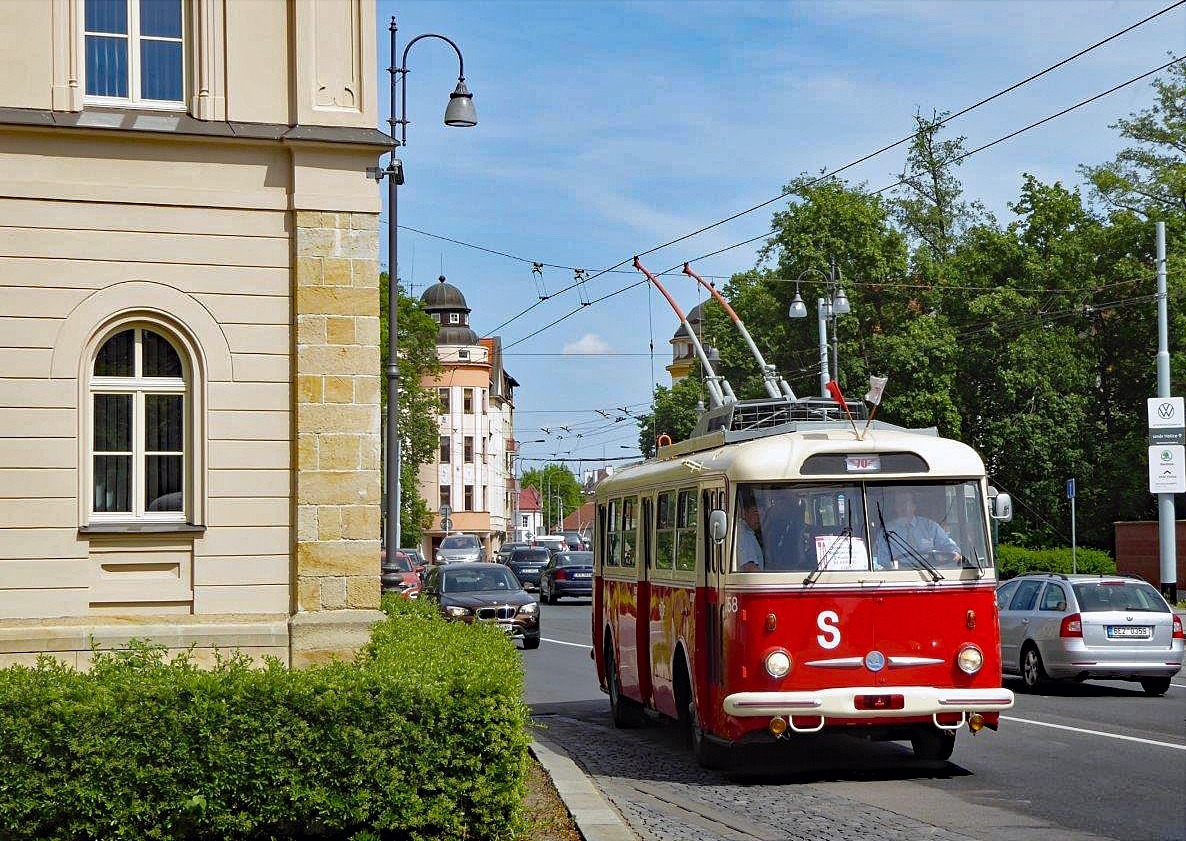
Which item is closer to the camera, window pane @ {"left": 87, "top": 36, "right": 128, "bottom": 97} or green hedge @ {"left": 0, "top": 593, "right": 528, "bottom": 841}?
green hedge @ {"left": 0, "top": 593, "right": 528, "bottom": 841}

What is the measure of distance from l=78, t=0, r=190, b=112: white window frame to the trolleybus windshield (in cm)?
560

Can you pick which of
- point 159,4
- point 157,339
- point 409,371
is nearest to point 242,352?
point 157,339

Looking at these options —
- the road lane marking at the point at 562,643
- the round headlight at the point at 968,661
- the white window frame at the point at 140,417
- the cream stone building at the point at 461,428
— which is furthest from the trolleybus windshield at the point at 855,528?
the cream stone building at the point at 461,428

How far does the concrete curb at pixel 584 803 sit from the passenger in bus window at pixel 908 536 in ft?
9.73

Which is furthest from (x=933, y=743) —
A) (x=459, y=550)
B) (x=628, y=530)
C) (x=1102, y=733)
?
(x=459, y=550)

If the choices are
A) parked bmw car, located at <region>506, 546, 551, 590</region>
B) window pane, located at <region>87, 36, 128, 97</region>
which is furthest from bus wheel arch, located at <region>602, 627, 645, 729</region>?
parked bmw car, located at <region>506, 546, 551, 590</region>

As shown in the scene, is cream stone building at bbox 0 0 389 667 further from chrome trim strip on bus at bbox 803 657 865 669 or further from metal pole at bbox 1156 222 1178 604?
metal pole at bbox 1156 222 1178 604

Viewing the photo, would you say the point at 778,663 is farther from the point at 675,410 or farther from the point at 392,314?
the point at 675,410

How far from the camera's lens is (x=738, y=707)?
12484 millimetres

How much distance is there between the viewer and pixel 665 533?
50.6ft

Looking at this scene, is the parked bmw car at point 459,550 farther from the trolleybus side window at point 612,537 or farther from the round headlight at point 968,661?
the round headlight at point 968,661

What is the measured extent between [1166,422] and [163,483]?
29.4m

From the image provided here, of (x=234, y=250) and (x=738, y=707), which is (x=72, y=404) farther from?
(x=738, y=707)

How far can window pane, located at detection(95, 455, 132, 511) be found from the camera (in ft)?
42.6
